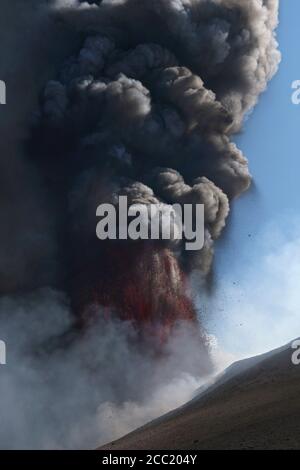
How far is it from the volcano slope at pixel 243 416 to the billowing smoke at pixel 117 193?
13.6 feet

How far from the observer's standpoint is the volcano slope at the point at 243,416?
13148mm

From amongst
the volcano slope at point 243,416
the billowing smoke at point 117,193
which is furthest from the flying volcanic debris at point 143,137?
the volcano slope at point 243,416

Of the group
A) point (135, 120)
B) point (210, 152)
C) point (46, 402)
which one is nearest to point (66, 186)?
point (135, 120)

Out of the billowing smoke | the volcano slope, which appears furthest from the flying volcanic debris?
the volcano slope

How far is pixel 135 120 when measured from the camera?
3247cm

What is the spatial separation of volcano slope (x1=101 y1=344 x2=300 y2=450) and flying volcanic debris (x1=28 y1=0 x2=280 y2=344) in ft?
29.5

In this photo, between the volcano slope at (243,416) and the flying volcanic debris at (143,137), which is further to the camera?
the flying volcanic debris at (143,137)

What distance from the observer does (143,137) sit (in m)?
32.7

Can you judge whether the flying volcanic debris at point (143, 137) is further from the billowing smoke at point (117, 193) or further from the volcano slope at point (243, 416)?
the volcano slope at point (243, 416)

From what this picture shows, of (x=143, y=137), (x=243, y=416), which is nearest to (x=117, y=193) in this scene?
(x=143, y=137)

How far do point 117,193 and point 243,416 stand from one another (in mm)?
16580

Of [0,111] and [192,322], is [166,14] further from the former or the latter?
[192,322]

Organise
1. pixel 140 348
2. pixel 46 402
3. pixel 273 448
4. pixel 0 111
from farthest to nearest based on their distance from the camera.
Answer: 1. pixel 0 111
2. pixel 140 348
3. pixel 46 402
4. pixel 273 448
